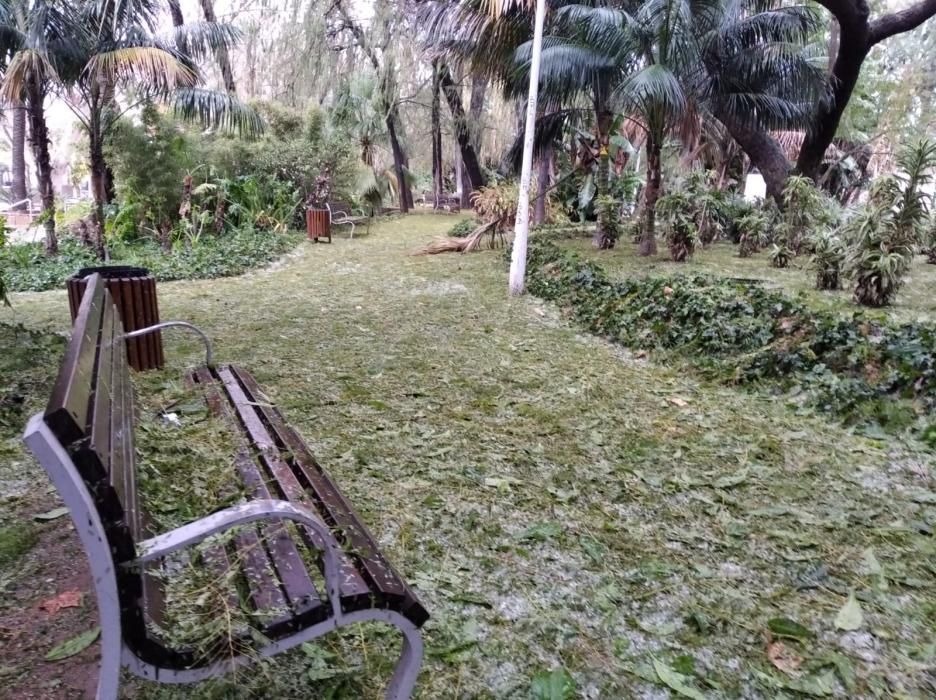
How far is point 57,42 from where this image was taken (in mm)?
10133

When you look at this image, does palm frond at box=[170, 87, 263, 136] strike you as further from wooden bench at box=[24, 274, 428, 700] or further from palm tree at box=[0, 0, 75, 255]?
wooden bench at box=[24, 274, 428, 700]

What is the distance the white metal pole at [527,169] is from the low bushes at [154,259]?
495 cm

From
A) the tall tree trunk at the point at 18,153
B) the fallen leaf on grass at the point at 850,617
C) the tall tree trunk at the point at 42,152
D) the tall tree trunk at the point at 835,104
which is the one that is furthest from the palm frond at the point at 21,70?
the tall tree trunk at the point at 835,104

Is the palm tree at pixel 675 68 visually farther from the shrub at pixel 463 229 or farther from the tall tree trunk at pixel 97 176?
the tall tree trunk at pixel 97 176

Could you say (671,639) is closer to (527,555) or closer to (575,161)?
(527,555)

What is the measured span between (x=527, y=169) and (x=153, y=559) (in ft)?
24.4

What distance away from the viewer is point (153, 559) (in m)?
1.40

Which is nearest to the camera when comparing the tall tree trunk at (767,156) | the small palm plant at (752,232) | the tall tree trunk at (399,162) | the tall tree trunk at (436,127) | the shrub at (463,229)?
the small palm plant at (752,232)

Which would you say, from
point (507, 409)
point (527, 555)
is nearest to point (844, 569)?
point (527, 555)

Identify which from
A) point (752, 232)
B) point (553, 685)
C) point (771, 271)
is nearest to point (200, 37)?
point (752, 232)

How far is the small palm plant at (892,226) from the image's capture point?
6375 mm

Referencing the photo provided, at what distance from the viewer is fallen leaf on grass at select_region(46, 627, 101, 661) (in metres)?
2.02

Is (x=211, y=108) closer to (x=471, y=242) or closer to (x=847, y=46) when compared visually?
(x=471, y=242)

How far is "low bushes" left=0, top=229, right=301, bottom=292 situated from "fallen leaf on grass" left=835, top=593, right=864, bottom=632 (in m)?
9.85
